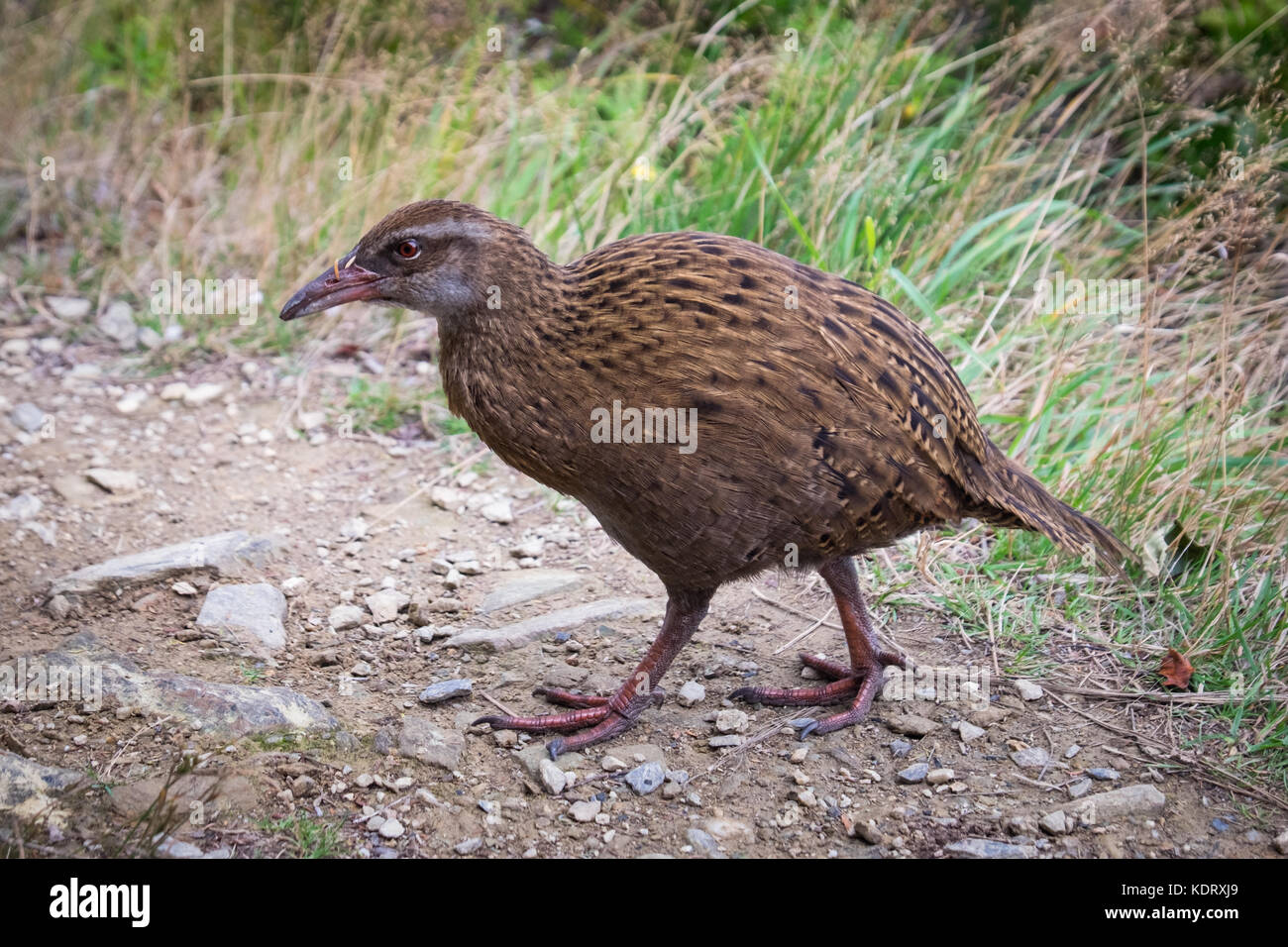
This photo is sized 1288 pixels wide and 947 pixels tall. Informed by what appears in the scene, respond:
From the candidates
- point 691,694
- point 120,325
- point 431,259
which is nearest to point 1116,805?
→ point 691,694

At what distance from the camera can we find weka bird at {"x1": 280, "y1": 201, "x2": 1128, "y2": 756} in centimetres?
281

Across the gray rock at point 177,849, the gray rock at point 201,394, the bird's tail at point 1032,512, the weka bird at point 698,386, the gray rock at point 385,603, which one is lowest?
the gray rock at point 385,603

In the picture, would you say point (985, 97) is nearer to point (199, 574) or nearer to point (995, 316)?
point (995, 316)

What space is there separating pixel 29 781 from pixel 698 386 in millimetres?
1774

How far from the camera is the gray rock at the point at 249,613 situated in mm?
3469

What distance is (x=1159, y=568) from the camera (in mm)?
3703

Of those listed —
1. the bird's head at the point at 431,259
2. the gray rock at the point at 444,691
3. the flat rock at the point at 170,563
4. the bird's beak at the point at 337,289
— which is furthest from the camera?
the flat rock at the point at 170,563

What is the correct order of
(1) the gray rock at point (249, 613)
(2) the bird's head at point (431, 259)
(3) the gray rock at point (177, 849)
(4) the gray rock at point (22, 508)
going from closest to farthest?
(3) the gray rock at point (177, 849) < (2) the bird's head at point (431, 259) < (1) the gray rock at point (249, 613) < (4) the gray rock at point (22, 508)

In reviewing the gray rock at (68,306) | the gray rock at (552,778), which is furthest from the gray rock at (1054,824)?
the gray rock at (68,306)

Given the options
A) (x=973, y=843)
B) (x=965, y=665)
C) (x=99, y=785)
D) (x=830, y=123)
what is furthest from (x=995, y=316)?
(x=99, y=785)

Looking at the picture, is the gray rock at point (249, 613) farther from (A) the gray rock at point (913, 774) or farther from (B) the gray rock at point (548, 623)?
(A) the gray rock at point (913, 774)

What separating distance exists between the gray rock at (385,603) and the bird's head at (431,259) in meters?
1.12

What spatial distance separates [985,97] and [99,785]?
474 cm

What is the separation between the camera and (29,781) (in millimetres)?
2648
